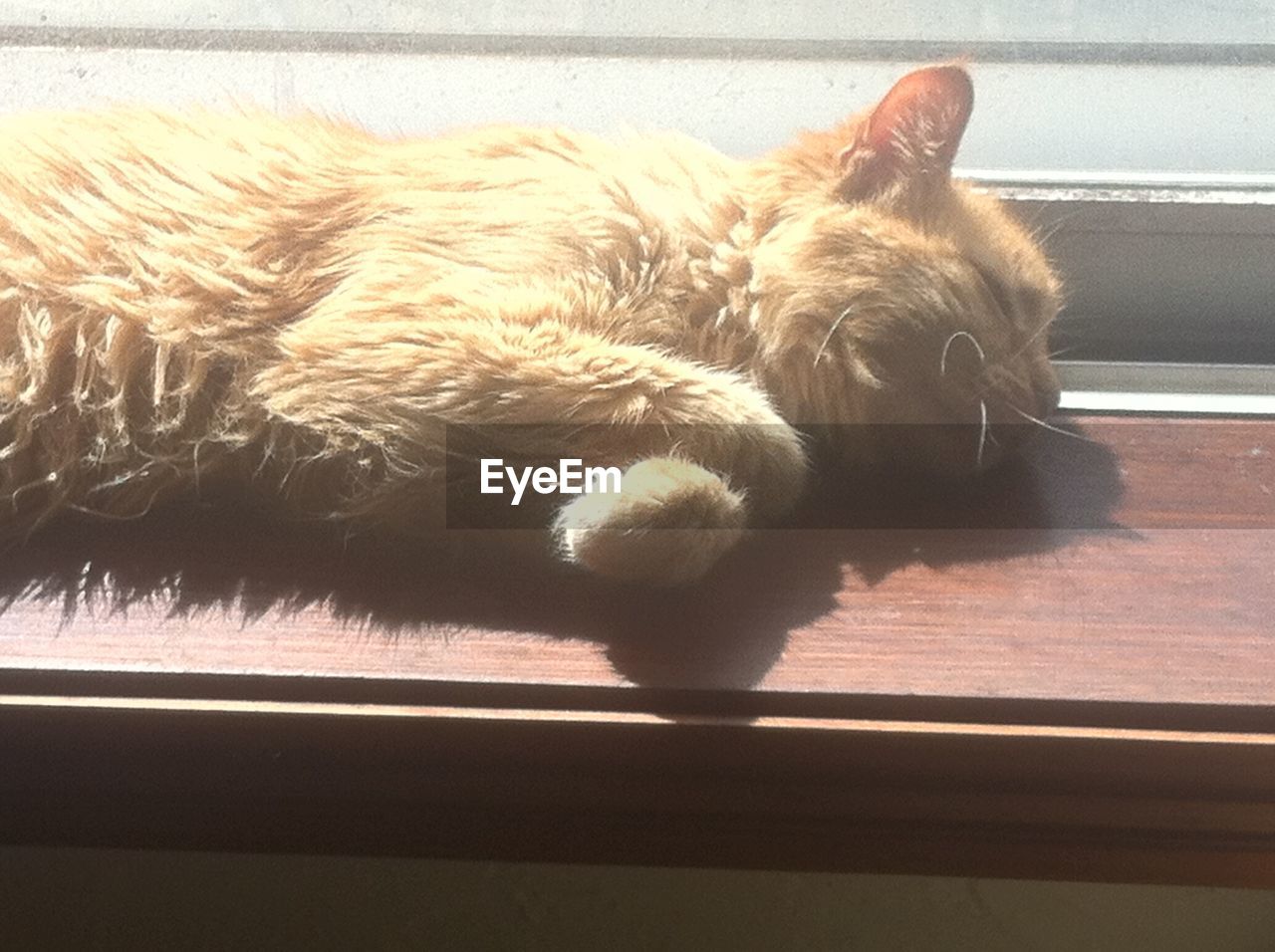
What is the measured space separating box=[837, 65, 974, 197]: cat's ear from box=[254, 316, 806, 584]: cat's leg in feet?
0.64

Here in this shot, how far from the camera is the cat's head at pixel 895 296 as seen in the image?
780 mm

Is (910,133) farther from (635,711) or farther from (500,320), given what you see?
(635,711)

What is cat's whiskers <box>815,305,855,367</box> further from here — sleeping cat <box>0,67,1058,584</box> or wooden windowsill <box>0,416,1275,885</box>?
wooden windowsill <box>0,416,1275,885</box>

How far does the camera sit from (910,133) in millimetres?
806

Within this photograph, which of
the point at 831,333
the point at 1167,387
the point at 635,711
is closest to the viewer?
the point at 635,711

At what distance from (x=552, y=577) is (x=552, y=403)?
0.11 m

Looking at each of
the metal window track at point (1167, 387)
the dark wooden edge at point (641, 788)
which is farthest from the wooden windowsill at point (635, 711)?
the metal window track at point (1167, 387)

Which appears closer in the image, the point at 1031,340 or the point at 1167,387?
the point at 1031,340

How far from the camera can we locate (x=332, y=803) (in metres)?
0.70

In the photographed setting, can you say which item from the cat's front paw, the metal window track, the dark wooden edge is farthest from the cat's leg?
the metal window track

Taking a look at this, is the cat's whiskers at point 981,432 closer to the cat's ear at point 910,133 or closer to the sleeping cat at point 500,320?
the sleeping cat at point 500,320

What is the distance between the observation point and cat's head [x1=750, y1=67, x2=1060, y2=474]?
78 cm

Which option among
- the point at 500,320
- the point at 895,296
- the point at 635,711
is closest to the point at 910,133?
the point at 895,296

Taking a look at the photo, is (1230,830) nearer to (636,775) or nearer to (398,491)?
(636,775)
